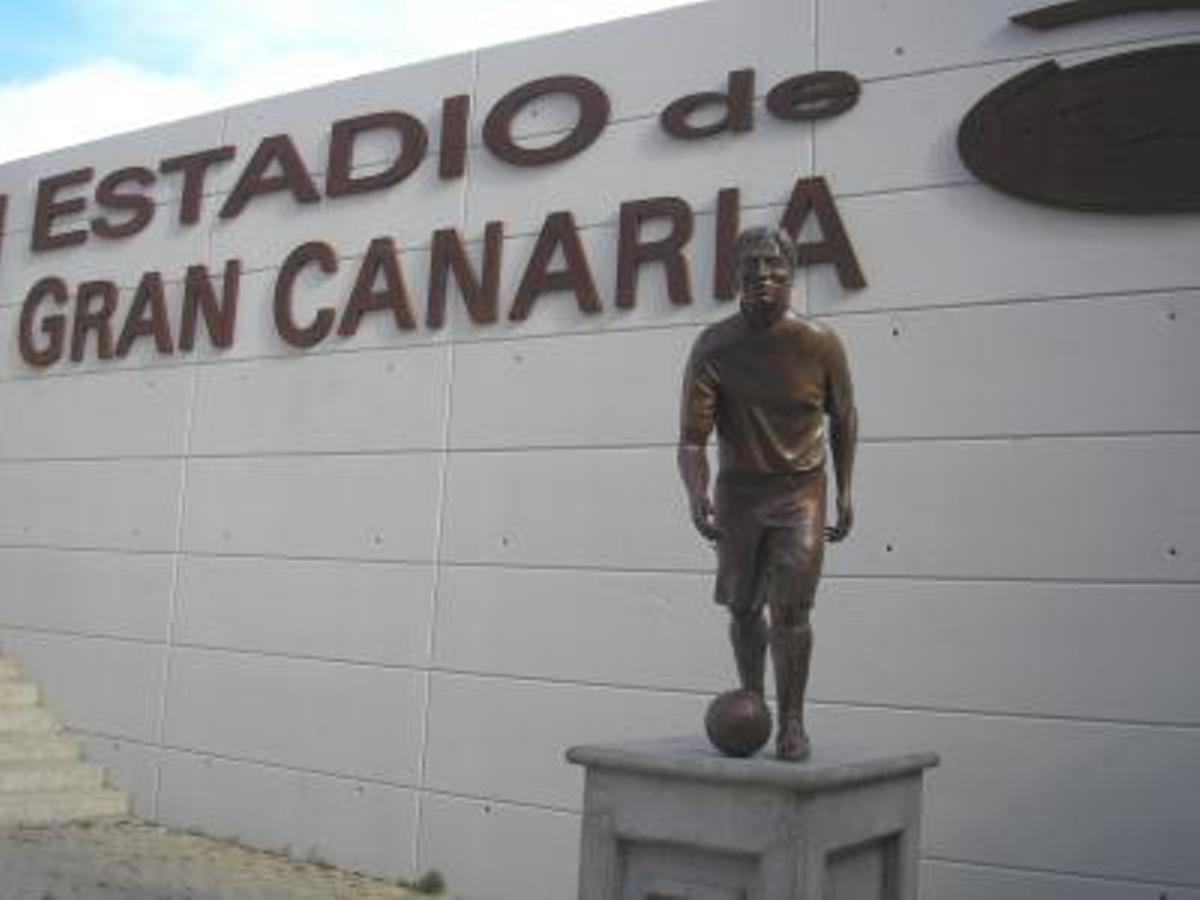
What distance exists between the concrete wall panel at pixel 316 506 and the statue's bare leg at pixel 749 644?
3.92m

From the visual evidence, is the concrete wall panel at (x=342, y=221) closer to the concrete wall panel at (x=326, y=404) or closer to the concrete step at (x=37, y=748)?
the concrete wall panel at (x=326, y=404)

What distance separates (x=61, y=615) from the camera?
1032 centimetres

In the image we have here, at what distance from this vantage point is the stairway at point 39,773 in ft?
30.1

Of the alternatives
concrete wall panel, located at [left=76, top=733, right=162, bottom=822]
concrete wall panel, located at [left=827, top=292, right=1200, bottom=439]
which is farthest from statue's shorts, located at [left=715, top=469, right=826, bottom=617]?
concrete wall panel, located at [left=76, top=733, right=162, bottom=822]

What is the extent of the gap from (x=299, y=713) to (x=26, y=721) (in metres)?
2.33

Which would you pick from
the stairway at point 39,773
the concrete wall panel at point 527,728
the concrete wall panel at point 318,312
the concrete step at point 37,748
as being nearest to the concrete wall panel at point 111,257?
the concrete wall panel at point 318,312

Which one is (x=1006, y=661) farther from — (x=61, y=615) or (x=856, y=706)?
(x=61, y=615)

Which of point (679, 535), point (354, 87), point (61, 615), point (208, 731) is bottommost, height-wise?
Result: point (208, 731)

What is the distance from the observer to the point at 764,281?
185 inches

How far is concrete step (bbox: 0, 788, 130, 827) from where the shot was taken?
9.04 meters

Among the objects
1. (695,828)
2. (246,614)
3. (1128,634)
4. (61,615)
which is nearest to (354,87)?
(246,614)

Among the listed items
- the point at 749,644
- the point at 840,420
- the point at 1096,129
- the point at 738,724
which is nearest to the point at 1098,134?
the point at 1096,129

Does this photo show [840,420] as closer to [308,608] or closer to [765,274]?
[765,274]

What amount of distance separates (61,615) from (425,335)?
12.1ft
